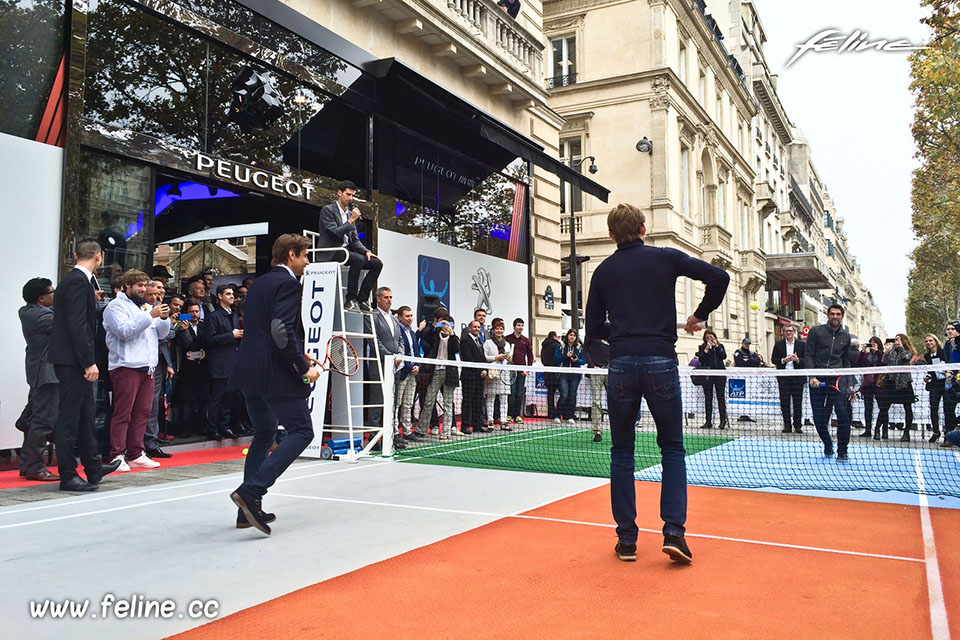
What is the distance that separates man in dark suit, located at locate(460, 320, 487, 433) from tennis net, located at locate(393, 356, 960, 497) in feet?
0.08

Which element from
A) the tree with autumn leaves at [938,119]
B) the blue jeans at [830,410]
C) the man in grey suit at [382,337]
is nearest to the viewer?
the blue jeans at [830,410]

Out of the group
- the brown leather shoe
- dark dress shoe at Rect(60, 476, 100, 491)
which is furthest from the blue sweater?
the brown leather shoe

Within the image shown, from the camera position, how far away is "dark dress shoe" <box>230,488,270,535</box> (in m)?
4.76

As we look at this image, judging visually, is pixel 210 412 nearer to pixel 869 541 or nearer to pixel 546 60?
pixel 869 541

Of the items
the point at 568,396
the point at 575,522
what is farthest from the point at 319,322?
the point at 568,396

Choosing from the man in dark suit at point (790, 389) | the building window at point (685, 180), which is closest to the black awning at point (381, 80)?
the man in dark suit at point (790, 389)

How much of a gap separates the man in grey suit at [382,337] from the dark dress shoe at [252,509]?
4.65m

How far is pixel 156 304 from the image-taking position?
8.09 metres

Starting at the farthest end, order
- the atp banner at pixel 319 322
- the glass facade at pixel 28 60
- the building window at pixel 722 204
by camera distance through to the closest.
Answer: the building window at pixel 722 204, the atp banner at pixel 319 322, the glass facade at pixel 28 60

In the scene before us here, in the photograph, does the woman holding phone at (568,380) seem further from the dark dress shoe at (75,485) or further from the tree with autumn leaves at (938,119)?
the tree with autumn leaves at (938,119)

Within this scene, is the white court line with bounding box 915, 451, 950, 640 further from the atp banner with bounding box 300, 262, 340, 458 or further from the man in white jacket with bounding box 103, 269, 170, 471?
the man in white jacket with bounding box 103, 269, 170, 471

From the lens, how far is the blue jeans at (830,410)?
9242 mm

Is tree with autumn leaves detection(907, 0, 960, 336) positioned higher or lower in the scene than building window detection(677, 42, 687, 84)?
lower

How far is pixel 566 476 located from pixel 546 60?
29.0 m
